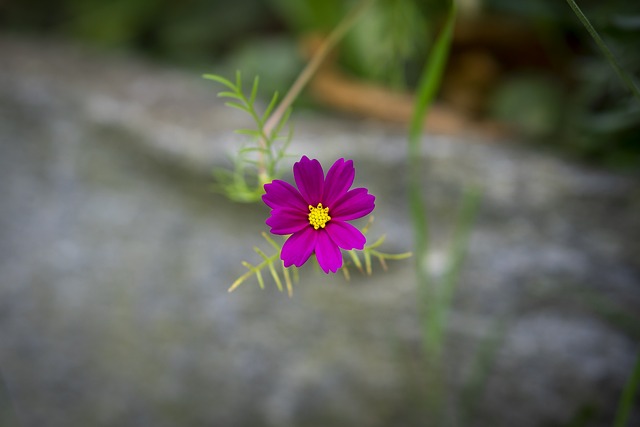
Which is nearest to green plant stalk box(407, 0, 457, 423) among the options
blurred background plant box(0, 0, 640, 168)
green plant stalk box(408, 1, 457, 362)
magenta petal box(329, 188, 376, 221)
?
green plant stalk box(408, 1, 457, 362)

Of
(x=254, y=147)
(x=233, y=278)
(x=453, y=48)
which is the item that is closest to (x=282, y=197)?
(x=254, y=147)

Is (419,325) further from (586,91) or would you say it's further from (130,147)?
(130,147)

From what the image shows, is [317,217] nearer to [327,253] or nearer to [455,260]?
[327,253]

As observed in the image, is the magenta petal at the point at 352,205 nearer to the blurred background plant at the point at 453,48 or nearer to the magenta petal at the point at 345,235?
the magenta petal at the point at 345,235

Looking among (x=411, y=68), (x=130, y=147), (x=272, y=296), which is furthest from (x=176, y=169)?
(x=411, y=68)

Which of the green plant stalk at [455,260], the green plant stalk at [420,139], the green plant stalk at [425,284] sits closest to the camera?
the green plant stalk at [420,139]

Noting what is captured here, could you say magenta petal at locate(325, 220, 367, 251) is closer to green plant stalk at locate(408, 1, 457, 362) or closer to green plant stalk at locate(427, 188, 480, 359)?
green plant stalk at locate(408, 1, 457, 362)

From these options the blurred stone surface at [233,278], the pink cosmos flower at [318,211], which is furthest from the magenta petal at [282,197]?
the blurred stone surface at [233,278]

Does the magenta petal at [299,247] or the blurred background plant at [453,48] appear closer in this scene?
the magenta petal at [299,247]
